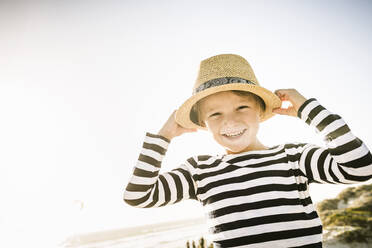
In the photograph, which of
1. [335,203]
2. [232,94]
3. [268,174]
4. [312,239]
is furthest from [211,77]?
[335,203]

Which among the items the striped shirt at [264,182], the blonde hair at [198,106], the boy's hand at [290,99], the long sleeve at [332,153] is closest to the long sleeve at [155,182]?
the striped shirt at [264,182]

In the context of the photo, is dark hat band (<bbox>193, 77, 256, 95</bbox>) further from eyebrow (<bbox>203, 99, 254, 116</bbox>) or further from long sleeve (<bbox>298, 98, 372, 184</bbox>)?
long sleeve (<bbox>298, 98, 372, 184</bbox>)

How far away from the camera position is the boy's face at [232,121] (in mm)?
2029

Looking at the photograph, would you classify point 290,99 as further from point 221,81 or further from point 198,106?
point 198,106

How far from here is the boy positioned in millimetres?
1569

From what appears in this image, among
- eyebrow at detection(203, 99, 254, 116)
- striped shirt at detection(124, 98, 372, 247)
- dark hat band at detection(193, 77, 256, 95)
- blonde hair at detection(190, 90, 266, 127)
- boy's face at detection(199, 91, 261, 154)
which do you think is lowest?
striped shirt at detection(124, 98, 372, 247)

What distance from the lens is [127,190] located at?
1.87 metres

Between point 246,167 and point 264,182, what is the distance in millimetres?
199

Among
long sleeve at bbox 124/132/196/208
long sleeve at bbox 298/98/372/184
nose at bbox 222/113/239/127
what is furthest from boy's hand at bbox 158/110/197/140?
long sleeve at bbox 298/98/372/184

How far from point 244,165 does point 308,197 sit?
54 centimetres

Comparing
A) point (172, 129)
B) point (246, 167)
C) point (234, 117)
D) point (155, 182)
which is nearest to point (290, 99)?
point (234, 117)

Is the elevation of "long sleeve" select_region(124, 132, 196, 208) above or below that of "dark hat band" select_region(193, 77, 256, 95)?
below

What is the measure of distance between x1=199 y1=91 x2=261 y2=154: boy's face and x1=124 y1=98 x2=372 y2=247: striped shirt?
5.5 inches

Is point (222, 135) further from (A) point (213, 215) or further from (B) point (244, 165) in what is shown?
(A) point (213, 215)
